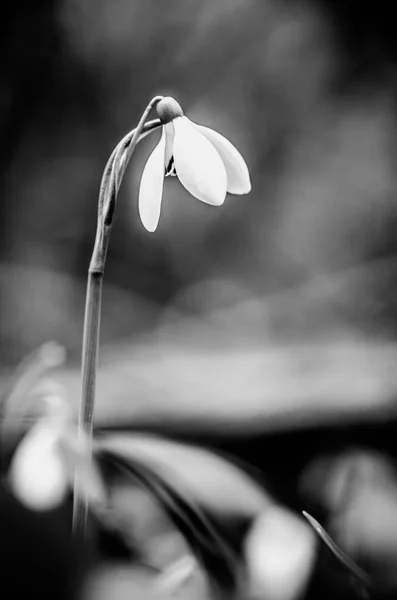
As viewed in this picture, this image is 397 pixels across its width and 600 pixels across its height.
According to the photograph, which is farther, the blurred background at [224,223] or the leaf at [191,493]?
the blurred background at [224,223]

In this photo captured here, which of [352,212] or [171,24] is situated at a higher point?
[171,24]

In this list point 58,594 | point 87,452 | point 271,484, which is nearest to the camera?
point 58,594

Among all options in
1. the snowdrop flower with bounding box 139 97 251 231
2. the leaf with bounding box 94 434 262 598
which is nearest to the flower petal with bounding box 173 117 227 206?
the snowdrop flower with bounding box 139 97 251 231

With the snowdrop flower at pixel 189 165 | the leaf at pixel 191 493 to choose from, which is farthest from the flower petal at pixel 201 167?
the leaf at pixel 191 493

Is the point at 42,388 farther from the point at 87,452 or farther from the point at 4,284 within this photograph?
the point at 87,452

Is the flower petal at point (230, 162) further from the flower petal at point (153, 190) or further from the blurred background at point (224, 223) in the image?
the blurred background at point (224, 223)

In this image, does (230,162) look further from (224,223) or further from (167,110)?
(224,223)

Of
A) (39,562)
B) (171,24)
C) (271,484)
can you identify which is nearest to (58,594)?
(39,562)
